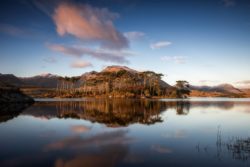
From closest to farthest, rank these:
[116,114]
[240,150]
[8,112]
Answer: [240,150]
[116,114]
[8,112]

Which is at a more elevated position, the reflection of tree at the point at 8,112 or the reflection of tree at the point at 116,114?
the reflection of tree at the point at 116,114

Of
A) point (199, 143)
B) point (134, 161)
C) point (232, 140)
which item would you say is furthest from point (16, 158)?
Result: point (232, 140)

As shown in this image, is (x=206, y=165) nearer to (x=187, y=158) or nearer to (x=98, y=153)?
(x=187, y=158)

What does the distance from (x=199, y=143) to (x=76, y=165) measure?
12441 millimetres

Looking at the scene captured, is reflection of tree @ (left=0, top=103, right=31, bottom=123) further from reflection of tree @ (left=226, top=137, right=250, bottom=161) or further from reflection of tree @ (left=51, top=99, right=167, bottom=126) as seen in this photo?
reflection of tree @ (left=226, top=137, right=250, bottom=161)

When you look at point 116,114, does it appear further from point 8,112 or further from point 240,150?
point 240,150

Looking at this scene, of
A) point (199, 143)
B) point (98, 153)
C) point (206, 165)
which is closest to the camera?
point (206, 165)

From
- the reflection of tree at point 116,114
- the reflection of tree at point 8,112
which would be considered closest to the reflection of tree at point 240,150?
the reflection of tree at point 116,114

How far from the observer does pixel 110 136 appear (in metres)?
24.4

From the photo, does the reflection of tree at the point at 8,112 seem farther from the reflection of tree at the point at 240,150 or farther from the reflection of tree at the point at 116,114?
the reflection of tree at the point at 240,150

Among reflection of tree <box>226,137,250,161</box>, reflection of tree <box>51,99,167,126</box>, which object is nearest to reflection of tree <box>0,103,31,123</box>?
reflection of tree <box>51,99,167,126</box>

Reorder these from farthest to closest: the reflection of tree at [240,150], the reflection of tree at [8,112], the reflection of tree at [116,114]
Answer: the reflection of tree at [8,112] → the reflection of tree at [116,114] → the reflection of tree at [240,150]

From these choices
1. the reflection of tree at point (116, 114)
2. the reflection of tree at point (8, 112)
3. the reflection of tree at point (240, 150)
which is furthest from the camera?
the reflection of tree at point (8, 112)

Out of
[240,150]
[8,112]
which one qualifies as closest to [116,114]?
[8,112]
